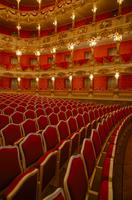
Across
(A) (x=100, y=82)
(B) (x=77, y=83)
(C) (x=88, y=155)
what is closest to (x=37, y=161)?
(C) (x=88, y=155)

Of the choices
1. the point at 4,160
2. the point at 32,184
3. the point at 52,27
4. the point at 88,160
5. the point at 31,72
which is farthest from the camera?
the point at 52,27

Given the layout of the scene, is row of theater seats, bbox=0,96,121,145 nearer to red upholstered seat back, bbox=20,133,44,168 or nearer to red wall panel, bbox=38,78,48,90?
red upholstered seat back, bbox=20,133,44,168

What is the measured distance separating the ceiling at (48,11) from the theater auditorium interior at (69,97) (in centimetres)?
8

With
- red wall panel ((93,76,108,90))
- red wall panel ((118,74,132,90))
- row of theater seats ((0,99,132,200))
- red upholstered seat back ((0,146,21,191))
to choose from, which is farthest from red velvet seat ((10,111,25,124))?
red wall panel ((93,76,108,90))

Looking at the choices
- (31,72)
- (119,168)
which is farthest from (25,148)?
(31,72)

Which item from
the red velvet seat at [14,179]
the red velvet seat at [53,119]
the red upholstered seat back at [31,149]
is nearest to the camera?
the red velvet seat at [14,179]

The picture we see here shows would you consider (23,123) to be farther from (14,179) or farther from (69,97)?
(69,97)

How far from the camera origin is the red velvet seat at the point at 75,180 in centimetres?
133

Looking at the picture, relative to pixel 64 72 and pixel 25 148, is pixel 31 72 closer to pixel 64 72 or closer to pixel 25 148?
pixel 64 72

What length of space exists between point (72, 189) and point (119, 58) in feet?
43.1

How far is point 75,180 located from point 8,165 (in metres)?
0.68

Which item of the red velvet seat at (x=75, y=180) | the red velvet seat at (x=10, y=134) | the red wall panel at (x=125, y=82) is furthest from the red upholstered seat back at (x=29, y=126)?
the red wall panel at (x=125, y=82)

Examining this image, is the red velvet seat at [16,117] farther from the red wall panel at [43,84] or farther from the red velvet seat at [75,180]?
the red wall panel at [43,84]

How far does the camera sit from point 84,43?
1675 cm
